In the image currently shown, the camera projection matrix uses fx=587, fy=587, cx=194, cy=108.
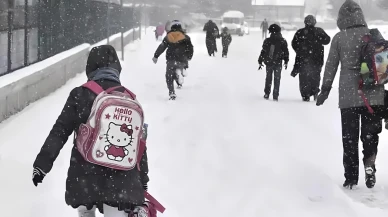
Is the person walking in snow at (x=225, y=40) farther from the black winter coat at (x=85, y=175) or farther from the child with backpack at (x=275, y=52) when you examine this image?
the black winter coat at (x=85, y=175)

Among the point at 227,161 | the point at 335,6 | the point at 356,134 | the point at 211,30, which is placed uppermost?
the point at 335,6

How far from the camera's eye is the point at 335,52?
19.9ft

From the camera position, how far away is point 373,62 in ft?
18.7

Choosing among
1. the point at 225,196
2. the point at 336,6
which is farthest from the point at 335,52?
the point at 336,6

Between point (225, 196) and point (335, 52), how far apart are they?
1.87 m

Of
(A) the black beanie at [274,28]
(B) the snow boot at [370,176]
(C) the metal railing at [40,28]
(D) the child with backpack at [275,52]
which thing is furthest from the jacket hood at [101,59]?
(A) the black beanie at [274,28]

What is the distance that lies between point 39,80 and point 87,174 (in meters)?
8.14

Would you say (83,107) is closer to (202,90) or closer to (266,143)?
(266,143)

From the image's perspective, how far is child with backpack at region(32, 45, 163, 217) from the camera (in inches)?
128

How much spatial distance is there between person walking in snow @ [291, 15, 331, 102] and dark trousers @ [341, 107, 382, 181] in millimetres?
5760

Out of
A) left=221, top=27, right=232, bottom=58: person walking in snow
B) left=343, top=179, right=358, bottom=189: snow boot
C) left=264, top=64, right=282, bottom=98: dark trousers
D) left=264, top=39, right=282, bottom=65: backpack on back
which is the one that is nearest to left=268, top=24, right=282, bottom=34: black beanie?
left=264, top=39, right=282, bottom=65: backpack on back

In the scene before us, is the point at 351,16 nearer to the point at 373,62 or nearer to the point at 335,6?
the point at 373,62

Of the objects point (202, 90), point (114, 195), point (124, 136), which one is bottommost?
point (202, 90)

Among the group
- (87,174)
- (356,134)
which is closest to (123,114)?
(87,174)
